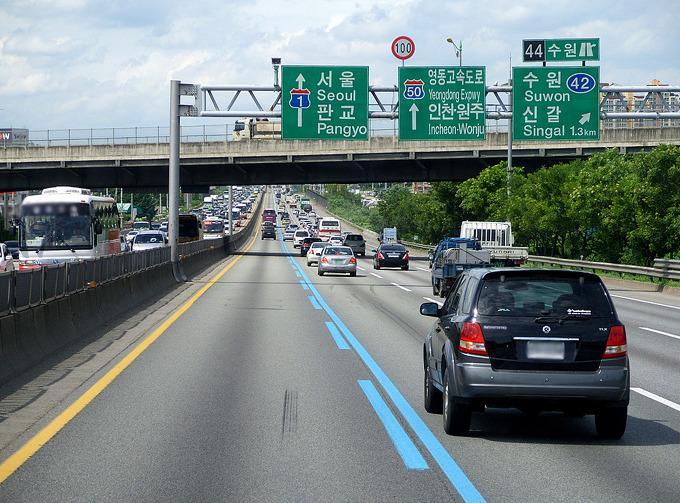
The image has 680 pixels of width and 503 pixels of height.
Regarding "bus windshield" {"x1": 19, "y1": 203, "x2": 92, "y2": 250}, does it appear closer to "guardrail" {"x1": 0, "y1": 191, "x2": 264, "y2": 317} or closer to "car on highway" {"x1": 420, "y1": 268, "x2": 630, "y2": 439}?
"guardrail" {"x1": 0, "y1": 191, "x2": 264, "y2": 317}

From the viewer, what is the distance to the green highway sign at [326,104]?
3853cm

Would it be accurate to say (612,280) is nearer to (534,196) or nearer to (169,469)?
(534,196)

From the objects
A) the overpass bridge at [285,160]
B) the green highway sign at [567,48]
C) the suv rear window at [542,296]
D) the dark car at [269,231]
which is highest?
the green highway sign at [567,48]

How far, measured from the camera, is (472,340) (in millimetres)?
9445

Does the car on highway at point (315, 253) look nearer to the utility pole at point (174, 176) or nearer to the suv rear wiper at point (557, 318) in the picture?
the utility pole at point (174, 176)

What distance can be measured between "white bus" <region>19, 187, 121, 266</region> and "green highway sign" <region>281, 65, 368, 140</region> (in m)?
7.84

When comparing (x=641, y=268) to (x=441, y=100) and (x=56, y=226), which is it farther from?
(x=56, y=226)

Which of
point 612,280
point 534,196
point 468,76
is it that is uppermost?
point 468,76

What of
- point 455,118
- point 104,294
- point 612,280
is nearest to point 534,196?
point 612,280

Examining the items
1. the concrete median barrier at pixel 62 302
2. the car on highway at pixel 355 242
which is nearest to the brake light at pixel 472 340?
the concrete median barrier at pixel 62 302

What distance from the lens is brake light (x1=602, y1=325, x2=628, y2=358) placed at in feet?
30.7

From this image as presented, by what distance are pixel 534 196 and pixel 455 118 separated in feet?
67.1

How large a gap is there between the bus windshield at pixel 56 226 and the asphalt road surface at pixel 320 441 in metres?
21.0

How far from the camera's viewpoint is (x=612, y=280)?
43625 millimetres
